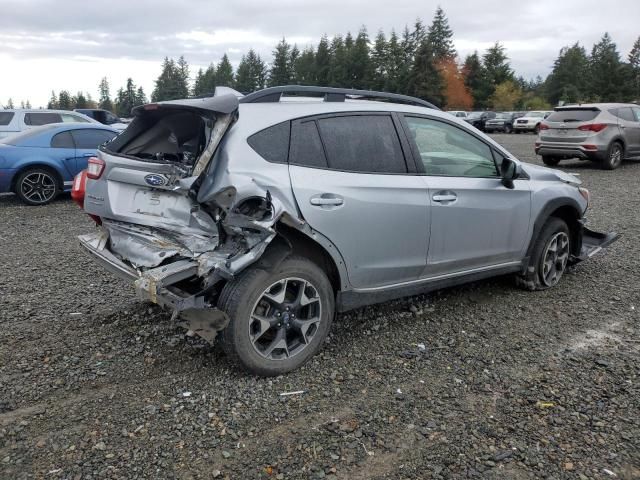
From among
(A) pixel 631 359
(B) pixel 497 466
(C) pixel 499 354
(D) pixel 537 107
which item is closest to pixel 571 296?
(A) pixel 631 359

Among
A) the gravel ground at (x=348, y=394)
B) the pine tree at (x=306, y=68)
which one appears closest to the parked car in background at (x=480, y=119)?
the gravel ground at (x=348, y=394)

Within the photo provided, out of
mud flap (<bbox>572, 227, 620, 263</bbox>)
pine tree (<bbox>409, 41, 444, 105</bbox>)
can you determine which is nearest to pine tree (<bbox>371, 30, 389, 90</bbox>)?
pine tree (<bbox>409, 41, 444, 105</bbox>)

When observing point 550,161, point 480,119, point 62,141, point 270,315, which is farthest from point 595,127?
point 480,119

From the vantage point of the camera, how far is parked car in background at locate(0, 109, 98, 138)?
1468cm

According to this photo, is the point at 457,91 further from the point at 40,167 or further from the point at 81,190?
the point at 81,190

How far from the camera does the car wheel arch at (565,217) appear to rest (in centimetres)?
496

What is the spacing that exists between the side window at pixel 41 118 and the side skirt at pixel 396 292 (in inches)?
551

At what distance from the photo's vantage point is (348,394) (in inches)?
133

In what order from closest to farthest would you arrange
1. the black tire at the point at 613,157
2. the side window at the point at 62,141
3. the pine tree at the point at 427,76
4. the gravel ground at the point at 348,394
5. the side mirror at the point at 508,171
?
the gravel ground at the point at 348,394 → the side mirror at the point at 508,171 → the side window at the point at 62,141 → the black tire at the point at 613,157 → the pine tree at the point at 427,76

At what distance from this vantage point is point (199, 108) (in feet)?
11.1

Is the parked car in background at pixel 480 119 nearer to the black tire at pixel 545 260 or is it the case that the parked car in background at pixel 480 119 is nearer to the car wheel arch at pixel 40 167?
the car wheel arch at pixel 40 167

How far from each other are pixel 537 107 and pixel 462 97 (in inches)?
429

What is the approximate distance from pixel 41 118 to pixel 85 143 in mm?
6072

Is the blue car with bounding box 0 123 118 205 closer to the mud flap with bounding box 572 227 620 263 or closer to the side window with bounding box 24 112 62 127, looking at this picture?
the side window with bounding box 24 112 62 127
